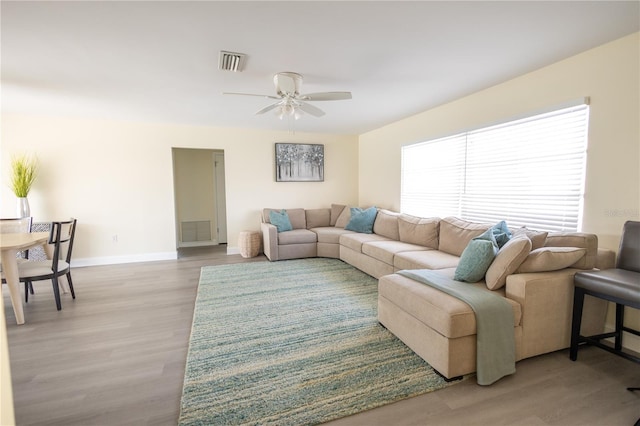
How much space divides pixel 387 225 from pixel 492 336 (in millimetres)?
2862

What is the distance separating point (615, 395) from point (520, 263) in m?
0.91

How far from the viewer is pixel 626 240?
2.17 meters

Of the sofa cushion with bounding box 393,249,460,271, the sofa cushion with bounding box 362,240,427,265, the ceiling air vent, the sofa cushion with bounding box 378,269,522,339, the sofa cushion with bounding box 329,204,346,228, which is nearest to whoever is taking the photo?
the sofa cushion with bounding box 378,269,522,339

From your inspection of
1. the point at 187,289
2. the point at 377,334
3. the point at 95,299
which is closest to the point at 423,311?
the point at 377,334

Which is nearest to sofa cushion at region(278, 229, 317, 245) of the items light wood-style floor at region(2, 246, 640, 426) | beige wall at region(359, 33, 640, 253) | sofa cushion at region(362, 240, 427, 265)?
sofa cushion at region(362, 240, 427, 265)

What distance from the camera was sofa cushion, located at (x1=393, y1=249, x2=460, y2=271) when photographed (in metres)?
3.01

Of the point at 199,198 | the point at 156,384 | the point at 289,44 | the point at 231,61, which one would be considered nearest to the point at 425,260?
the point at 289,44

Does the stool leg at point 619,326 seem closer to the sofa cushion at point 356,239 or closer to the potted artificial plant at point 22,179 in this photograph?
the sofa cushion at point 356,239

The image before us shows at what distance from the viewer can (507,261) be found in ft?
7.06

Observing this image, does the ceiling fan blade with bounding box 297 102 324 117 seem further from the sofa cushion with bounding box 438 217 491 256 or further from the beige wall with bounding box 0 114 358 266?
the beige wall with bounding box 0 114 358 266

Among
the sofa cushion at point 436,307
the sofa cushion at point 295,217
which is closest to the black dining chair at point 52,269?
the sofa cushion at point 295,217

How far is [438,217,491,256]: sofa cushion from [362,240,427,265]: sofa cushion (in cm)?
32

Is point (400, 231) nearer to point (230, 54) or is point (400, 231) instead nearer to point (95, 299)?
point (230, 54)

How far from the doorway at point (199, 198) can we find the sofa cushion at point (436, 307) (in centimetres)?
546
